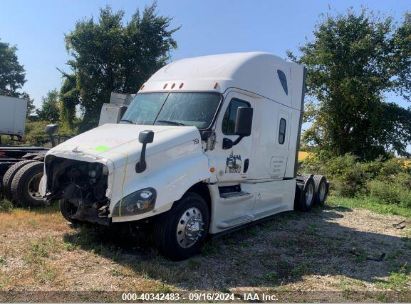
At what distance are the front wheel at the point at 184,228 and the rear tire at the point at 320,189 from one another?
667 centimetres

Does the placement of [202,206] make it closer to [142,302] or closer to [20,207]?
[142,302]

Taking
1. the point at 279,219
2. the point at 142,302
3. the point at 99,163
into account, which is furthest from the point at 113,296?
the point at 279,219

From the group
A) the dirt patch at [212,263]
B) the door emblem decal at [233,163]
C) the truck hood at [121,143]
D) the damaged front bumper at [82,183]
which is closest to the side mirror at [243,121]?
the door emblem decal at [233,163]

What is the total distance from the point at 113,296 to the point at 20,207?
523 cm

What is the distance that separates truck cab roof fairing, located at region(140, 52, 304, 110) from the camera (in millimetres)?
7711

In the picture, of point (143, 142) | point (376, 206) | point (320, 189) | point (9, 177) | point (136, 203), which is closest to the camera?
point (136, 203)

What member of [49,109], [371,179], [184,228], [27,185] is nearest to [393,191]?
[371,179]

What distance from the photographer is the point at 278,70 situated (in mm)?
9141

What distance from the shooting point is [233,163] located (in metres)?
7.71

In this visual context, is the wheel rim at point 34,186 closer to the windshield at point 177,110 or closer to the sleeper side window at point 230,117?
the windshield at point 177,110

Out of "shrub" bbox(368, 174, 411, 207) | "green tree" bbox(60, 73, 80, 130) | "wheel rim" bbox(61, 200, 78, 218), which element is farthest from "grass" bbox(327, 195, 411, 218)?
"green tree" bbox(60, 73, 80, 130)

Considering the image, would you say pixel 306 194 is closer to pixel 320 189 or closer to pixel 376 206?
pixel 320 189

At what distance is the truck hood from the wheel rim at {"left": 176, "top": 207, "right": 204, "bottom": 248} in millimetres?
1015

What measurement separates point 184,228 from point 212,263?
650 mm
